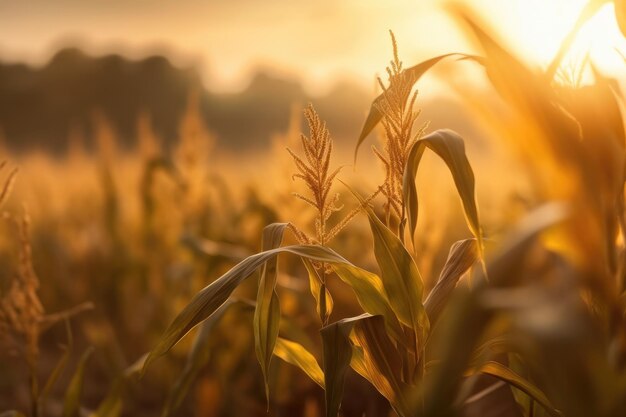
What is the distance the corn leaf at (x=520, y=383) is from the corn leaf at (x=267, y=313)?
32cm

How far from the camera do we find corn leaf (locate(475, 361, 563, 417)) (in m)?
1.09

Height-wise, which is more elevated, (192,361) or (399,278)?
(399,278)

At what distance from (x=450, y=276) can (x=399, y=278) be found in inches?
4.3

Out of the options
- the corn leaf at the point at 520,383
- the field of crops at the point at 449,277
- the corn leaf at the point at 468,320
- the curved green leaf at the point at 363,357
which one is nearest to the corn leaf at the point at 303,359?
the field of crops at the point at 449,277

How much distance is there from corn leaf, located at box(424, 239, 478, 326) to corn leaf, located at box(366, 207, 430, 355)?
0.16 feet

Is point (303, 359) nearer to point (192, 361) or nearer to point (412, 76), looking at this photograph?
point (192, 361)

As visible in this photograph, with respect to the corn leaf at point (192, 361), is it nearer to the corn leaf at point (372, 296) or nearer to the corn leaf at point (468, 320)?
the corn leaf at point (372, 296)

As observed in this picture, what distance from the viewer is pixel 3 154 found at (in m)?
→ 5.23

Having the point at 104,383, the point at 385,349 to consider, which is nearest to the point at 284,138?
the point at 104,383

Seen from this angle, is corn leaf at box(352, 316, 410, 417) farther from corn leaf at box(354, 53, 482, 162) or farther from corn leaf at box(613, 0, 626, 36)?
corn leaf at box(613, 0, 626, 36)

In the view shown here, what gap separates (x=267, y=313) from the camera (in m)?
1.15

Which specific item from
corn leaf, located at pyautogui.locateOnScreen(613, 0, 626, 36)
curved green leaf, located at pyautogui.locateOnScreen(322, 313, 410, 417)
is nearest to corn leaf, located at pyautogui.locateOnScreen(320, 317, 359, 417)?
curved green leaf, located at pyautogui.locateOnScreen(322, 313, 410, 417)

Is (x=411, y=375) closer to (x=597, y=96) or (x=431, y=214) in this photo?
(x=597, y=96)

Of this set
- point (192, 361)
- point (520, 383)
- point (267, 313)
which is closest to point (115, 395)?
point (192, 361)
